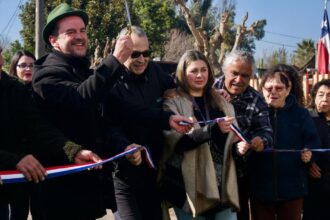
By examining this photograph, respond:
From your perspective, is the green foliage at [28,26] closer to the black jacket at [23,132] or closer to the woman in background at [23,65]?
the woman in background at [23,65]

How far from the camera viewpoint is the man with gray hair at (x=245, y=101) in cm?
374

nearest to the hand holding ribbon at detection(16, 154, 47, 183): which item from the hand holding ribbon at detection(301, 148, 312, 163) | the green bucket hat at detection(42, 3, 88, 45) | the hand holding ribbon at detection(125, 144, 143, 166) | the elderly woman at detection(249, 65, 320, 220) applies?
the hand holding ribbon at detection(125, 144, 143, 166)

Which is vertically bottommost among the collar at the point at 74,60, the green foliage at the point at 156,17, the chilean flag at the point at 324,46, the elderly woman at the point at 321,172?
the elderly woman at the point at 321,172

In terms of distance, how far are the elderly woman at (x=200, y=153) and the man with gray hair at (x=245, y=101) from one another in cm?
25

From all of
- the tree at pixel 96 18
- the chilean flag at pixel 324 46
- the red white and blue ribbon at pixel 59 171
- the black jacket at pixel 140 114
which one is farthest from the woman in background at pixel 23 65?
the tree at pixel 96 18

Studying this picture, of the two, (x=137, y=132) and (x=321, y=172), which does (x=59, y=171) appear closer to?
(x=137, y=132)

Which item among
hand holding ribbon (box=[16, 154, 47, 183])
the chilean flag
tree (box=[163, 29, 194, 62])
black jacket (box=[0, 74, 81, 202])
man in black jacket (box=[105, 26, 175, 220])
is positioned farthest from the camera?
tree (box=[163, 29, 194, 62])

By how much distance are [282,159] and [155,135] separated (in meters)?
1.07

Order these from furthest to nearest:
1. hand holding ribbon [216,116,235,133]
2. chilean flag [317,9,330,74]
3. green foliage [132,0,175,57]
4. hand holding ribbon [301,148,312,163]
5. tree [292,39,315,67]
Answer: tree [292,39,315,67]
green foliage [132,0,175,57]
chilean flag [317,9,330,74]
hand holding ribbon [301,148,312,163]
hand holding ribbon [216,116,235,133]

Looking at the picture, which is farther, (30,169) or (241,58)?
(241,58)

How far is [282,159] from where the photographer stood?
3.85m

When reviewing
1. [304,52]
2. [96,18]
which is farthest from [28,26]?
[304,52]

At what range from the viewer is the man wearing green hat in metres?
2.87

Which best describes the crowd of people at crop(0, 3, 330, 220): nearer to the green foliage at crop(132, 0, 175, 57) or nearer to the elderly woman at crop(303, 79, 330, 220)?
the elderly woman at crop(303, 79, 330, 220)
